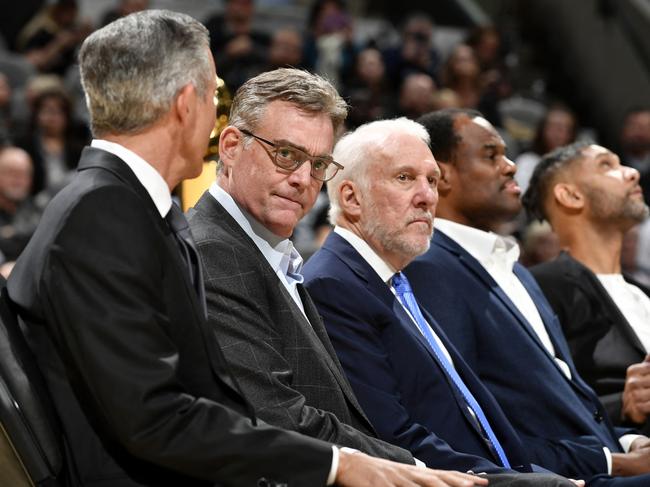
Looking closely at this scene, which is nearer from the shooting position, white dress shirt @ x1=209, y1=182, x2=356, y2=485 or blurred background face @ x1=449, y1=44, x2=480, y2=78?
white dress shirt @ x1=209, y1=182, x2=356, y2=485

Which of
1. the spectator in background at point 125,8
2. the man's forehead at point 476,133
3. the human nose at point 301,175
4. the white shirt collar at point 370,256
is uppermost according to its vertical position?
the human nose at point 301,175

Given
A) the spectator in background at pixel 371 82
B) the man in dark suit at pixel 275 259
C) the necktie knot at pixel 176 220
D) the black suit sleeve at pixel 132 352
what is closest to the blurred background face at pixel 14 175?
the spectator in background at pixel 371 82

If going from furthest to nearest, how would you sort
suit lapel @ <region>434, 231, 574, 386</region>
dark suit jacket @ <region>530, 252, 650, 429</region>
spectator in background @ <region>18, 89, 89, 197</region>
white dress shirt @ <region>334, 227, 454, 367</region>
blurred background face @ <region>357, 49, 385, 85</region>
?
blurred background face @ <region>357, 49, 385, 85</region> → spectator in background @ <region>18, 89, 89, 197</region> → dark suit jacket @ <region>530, 252, 650, 429</region> → suit lapel @ <region>434, 231, 574, 386</region> → white dress shirt @ <region>334, 227, 454, 367</region>

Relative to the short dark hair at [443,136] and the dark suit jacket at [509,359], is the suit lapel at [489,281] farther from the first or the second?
the short dark hair at [443,136]

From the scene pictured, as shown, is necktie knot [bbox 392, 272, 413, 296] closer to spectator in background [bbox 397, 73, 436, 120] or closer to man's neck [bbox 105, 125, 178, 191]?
man's neck [bbox 105, 125, 178, 191]

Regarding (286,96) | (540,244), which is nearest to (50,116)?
(540,244)

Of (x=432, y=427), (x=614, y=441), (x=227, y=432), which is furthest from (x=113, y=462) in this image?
(x=614, y=441)

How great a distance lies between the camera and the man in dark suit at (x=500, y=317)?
3.18 meters

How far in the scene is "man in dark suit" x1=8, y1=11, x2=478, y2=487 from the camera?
1832mm

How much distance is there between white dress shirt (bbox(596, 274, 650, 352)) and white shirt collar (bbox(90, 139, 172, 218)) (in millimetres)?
2228

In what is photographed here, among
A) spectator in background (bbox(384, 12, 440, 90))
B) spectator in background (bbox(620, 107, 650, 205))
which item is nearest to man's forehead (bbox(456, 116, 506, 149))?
spectator in background (bbox(620, 107, 650, 205))

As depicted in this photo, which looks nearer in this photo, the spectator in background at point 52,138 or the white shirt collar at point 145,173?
the white shirt collar at point 145,173

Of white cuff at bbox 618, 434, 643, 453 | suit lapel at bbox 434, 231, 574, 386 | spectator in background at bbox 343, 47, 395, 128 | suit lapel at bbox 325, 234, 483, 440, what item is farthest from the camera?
spectator in background at bbox 343, 47, 395, 128

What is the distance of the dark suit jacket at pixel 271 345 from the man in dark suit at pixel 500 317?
77cm
